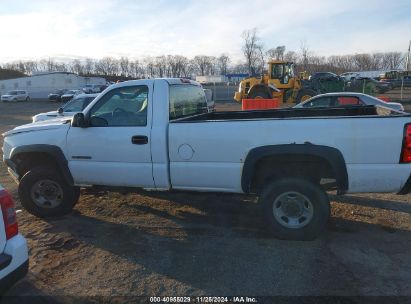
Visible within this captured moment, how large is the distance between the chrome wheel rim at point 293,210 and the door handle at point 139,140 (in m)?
1.78

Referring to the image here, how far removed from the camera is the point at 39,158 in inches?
226

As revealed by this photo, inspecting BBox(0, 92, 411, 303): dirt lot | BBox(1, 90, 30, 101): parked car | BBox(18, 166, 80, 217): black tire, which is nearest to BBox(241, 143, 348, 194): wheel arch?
BBox(0, 92, 411, 303): dirt lot

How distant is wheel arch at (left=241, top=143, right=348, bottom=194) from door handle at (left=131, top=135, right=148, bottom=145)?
1310 mm

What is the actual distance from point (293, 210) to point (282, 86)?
72.7ft

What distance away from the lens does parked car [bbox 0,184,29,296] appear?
3133mm

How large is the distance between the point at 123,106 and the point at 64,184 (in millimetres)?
1454

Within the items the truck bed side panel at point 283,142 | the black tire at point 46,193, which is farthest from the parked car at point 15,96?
the truck bed side panel at point 283,142

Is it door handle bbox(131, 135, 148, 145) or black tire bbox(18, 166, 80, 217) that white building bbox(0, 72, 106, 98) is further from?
door handle bbox(131, 135, 148, 145)

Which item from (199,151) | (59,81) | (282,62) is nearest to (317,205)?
(199,151)

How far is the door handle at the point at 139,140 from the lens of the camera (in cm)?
498

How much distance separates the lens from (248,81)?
87.8 feet

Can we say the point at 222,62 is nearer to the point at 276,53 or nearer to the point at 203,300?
the point at 276,53

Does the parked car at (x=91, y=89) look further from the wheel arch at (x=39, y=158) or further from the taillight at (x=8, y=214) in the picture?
the taillight at (x=8, y=214)

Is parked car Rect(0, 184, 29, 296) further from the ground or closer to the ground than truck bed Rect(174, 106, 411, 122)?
closer to the ground
